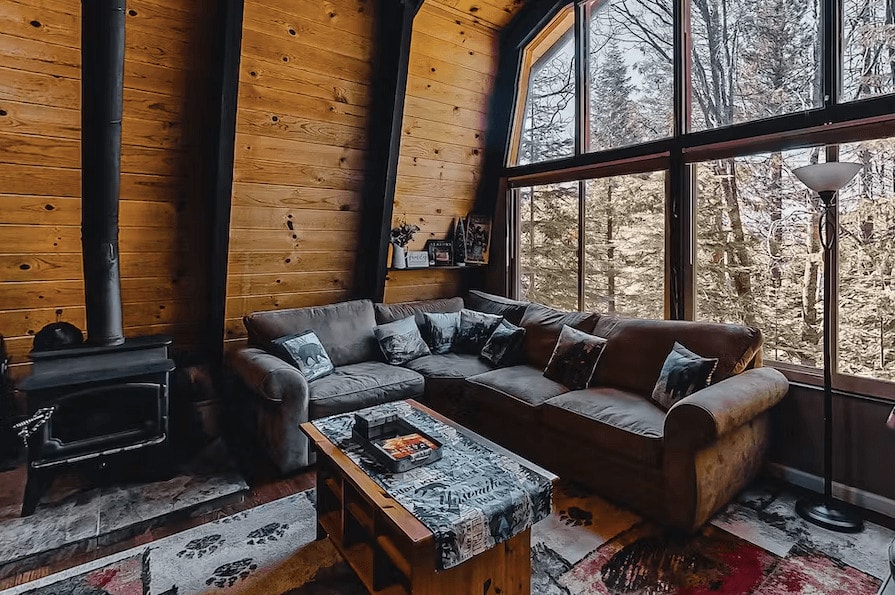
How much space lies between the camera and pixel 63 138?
9.02ft

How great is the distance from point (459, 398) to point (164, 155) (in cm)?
241

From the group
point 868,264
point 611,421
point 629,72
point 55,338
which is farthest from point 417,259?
point 868,264

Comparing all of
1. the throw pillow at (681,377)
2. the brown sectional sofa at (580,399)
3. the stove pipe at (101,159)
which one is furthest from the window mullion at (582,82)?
the stove pipe at (101,159)

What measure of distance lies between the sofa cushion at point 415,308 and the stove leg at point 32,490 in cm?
228

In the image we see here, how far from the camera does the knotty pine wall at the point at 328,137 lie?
316 cm

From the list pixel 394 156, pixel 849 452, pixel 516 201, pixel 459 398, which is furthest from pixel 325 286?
pixel 849 452

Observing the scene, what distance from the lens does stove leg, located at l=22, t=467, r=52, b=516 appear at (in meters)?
2.58

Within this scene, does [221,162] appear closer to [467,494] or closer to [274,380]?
[274,380]

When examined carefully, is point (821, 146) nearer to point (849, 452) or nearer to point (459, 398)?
point (849, 452)

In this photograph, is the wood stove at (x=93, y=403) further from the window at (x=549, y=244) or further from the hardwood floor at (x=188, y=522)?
the window at (x=549, y=244)

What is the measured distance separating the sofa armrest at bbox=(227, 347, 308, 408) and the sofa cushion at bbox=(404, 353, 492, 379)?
0.90 metres

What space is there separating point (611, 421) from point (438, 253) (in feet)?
7.81

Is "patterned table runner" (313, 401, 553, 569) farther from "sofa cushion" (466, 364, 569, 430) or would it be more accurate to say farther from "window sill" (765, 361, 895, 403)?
"window sill" (765, 361, 895, 403)

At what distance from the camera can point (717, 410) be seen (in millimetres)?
2240
